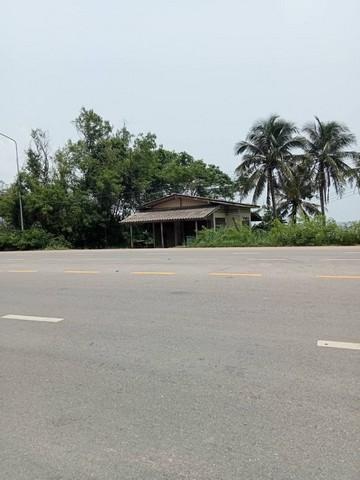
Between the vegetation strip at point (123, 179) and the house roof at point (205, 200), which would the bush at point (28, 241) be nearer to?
the vegetation strip at point (123, 179)

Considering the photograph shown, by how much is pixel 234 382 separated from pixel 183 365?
68cm

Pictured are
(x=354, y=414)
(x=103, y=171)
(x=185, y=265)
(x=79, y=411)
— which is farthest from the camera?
(x=103, y=171)

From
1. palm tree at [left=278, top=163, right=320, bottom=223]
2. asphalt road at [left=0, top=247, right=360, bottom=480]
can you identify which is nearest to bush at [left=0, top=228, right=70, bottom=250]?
palm tree at [left=278, top=163, right=320, bottom=223]

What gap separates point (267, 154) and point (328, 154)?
5.16 meters

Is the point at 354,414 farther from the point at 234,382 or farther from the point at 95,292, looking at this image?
the point at 95,292

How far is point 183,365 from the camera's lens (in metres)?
4.38

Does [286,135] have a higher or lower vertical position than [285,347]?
higher

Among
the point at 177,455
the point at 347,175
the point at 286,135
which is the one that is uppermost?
the point at 286,135

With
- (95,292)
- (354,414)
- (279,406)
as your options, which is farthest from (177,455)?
(95,292)

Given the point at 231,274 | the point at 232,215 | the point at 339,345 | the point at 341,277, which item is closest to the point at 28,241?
the point at 232,215

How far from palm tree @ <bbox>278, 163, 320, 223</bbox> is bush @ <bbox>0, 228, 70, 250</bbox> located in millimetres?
19862

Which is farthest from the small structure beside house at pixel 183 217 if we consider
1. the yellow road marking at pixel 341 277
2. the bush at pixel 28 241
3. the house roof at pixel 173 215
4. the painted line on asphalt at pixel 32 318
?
the painted line on asphalt at pixel 32 318

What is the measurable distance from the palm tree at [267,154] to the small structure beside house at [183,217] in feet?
6.94

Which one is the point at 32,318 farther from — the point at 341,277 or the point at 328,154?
the point at 328,154
